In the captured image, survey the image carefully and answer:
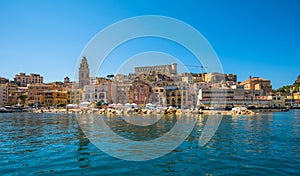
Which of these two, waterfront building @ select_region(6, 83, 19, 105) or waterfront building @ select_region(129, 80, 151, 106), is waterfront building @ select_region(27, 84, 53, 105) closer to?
waterfront building @ select_region(6, 83, 19, 105)

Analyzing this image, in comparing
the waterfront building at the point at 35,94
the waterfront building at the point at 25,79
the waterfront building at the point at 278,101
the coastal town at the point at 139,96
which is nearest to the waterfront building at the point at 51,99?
the coastal town at the point at 139,96

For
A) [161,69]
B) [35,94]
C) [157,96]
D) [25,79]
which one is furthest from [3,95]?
[161,69]

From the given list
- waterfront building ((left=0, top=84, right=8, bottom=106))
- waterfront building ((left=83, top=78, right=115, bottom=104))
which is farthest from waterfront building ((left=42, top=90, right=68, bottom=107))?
waterfront building ((left=0, top=84, right=8, bottom=106))

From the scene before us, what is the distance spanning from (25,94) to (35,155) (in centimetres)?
7785

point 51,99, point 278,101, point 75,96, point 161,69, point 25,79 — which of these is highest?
point 161,69

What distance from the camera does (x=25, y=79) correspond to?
10712 cm

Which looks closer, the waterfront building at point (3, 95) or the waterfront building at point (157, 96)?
the waterfront building at point (157, 96)

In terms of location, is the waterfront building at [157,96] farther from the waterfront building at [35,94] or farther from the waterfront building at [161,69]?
the waterfront building at [35,94]

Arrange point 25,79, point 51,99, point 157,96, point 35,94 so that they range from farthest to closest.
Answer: point 25,79 < point 35,94 < point 51,99 < point 157,96

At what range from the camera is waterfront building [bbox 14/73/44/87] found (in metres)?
104

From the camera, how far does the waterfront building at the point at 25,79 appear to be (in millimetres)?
104213

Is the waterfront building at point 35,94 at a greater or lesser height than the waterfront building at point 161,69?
lesser

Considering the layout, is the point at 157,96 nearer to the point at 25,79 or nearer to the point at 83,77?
the point at 83,77

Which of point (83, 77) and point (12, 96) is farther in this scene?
point (83, 77)
